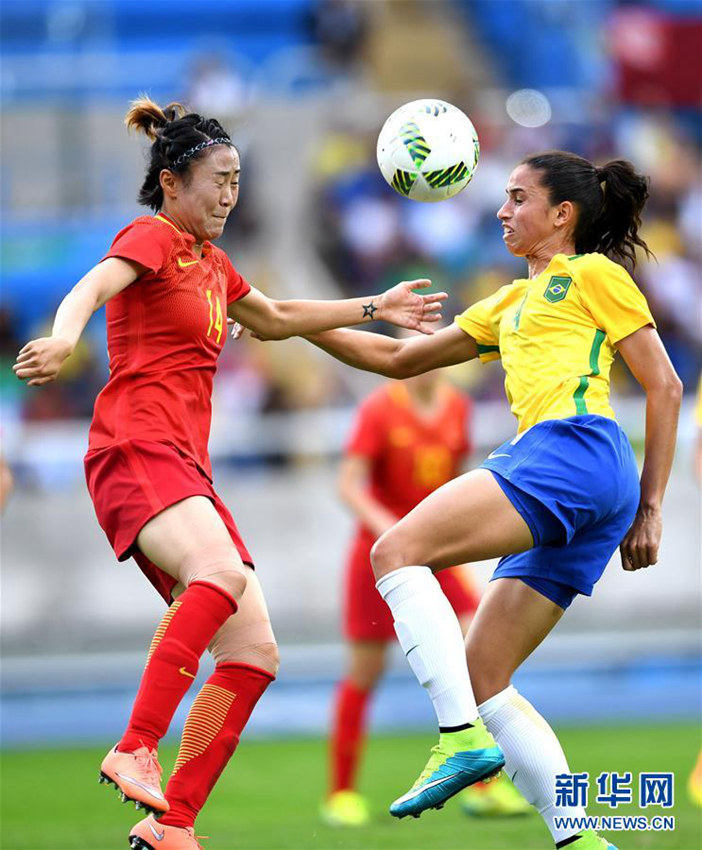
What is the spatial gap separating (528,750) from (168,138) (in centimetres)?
242

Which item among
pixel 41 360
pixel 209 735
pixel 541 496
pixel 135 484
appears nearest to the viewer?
pixel 41 360

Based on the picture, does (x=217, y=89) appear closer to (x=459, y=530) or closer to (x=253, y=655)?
(x=253, y=655)

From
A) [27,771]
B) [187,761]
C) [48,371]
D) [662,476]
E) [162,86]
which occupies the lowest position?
[27,771]

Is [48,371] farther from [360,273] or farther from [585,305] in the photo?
[360,273]

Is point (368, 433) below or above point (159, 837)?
above

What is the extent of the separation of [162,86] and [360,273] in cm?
288

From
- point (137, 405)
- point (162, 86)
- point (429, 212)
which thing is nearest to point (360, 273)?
point (429, 212)

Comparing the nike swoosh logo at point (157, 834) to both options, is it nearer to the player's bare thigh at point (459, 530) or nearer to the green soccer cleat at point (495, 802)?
the player's bare thigh at point (459, 530)

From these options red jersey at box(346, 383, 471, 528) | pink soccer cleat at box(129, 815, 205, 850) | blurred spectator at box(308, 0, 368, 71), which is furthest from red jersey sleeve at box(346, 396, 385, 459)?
blurred spectator at box(308, 0, 368, 71)

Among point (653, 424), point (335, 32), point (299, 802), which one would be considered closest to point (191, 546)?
point (653, 424)

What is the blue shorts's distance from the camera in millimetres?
4676

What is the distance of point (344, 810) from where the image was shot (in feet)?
24.3

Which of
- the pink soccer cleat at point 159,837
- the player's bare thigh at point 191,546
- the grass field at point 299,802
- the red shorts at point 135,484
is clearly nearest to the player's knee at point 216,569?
the player's bare thigh at point 191,546

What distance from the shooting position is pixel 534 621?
4.96 metres
